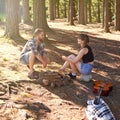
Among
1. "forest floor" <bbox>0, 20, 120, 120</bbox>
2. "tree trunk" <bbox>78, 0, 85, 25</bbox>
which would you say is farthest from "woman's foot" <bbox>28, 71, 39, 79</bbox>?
"tree trunk" <bbox>78, 0, 85, 25</bbox>

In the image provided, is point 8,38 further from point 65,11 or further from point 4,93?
point 65,11

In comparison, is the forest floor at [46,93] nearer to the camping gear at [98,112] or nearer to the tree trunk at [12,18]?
the camping gear at [98,112]

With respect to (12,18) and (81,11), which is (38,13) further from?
(81,11)

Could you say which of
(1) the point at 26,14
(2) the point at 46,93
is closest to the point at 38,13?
(2) the point at 46,93

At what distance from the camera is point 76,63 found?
8352mm

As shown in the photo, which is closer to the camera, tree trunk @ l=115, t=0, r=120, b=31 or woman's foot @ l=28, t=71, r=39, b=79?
woman's foot @ l=28, t=71, r=39, b=79

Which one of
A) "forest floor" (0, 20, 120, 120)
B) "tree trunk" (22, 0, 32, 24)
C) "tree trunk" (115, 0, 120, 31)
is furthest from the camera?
"tree trunk" (22, 0, 32, 24)

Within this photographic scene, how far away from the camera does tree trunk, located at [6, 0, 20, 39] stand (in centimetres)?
1404

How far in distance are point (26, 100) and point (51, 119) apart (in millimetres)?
955

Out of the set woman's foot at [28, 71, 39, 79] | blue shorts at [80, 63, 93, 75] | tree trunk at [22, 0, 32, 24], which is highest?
tree trunk at [22, 0, 32, 24]

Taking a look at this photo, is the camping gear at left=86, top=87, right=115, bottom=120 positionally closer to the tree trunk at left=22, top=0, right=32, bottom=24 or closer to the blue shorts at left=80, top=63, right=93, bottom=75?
the blue shorts at left=80, top=63, right=93, bottom=75

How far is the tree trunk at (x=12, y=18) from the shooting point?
14045 mm

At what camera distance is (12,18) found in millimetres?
14117

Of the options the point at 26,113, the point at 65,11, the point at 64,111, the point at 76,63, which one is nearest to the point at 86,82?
the point at 76,63
